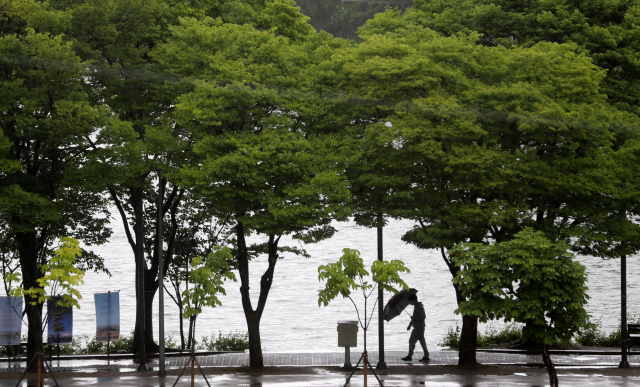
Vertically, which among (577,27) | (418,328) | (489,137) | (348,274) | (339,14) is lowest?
(418,328)

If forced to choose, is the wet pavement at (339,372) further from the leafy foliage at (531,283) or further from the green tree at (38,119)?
the leafy foliage at (531,283)

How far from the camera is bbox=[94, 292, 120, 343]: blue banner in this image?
80.1 ft

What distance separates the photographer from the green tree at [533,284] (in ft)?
51.8

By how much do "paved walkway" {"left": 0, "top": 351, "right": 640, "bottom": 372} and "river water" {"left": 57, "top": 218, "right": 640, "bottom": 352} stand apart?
6940 mm

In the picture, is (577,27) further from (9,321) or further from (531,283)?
(9,321)

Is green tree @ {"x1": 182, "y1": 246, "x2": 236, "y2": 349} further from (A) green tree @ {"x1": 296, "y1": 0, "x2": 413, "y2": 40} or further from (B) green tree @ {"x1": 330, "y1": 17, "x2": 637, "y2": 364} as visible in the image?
(A) green tree @ {"x1": 296, "y1": 0, "x2": 413, "y2": 40}

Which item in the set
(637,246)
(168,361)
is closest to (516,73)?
(637,246)

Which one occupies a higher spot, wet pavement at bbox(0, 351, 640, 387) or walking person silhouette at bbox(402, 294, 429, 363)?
walking person silhouette at bbox(402, 294, 429, 363)

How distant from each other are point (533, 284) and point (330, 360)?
10.6 metres

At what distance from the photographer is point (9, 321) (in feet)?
78.2

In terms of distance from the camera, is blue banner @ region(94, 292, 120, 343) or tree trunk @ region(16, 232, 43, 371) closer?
tree trunk @ region(16, 232, 43, 371)

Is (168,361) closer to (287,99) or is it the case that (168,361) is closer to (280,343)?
(287,99)

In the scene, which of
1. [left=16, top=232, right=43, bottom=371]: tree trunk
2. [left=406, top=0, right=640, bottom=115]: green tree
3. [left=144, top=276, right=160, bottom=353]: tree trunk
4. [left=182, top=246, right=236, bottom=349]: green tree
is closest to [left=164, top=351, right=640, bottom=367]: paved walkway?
[left=144, top=276, right=160, bottom=353]: tree trunk

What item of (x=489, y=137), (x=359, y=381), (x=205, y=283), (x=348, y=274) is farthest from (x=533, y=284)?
(x=205, y=283)
